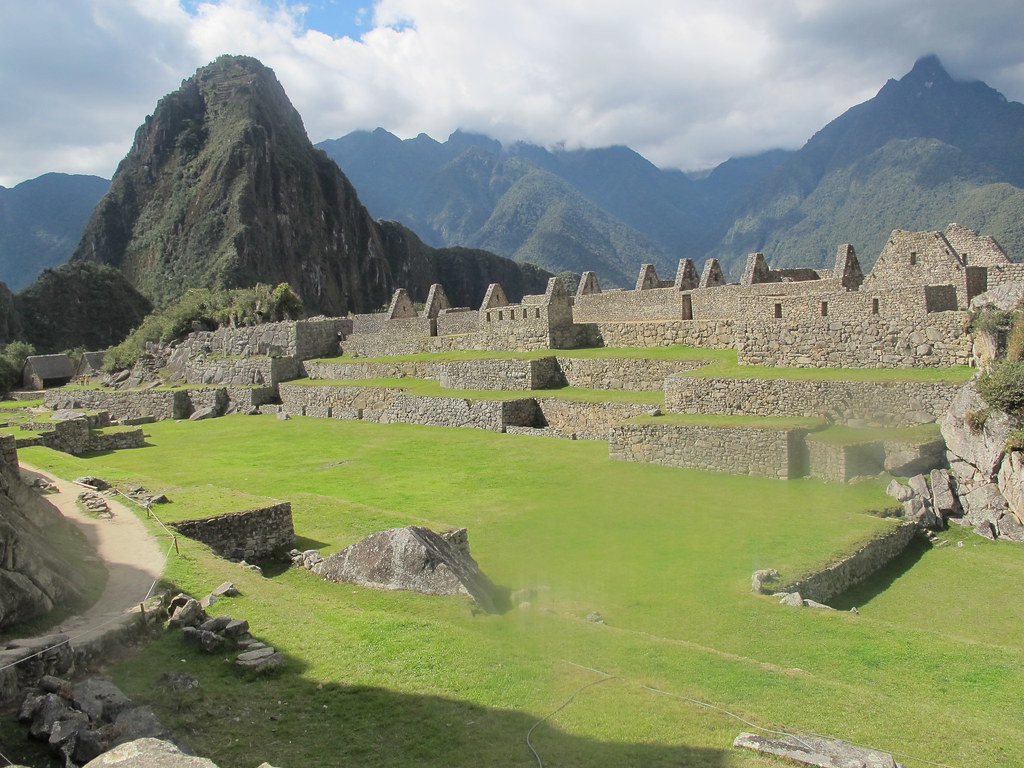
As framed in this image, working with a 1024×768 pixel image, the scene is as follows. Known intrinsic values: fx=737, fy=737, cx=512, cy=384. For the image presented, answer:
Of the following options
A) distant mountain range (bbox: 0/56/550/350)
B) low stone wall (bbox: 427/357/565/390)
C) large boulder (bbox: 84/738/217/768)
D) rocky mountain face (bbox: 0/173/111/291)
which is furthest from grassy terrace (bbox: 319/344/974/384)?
rocky mountain face (bbox: 0/173/111/291)

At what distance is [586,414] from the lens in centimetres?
2141

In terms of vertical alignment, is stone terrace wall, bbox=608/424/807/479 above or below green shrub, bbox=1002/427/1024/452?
below

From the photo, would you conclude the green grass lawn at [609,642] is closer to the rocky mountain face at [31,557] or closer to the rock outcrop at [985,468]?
the rock outcrop at [985,468]

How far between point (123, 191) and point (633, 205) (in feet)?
409

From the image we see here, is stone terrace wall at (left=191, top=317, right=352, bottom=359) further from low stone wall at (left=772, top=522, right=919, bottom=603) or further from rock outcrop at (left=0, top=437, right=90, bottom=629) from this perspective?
low stone wall at (left=772, top=522, right=919, bottom=603)

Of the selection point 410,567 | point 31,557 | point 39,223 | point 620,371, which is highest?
point 39,223

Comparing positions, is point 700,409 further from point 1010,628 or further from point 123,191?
point 123,191

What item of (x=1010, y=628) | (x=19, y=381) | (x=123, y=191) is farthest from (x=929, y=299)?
(x=123, y=191)

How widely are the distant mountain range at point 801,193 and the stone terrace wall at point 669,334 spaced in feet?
66.3

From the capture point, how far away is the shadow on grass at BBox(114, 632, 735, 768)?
4.88 m

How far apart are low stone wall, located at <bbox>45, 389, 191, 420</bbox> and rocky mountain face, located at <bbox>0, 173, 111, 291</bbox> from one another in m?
144

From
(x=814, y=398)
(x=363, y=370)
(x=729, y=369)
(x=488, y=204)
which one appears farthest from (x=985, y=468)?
(x=488, y=204)

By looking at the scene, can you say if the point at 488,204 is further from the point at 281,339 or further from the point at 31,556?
the point at 31,556

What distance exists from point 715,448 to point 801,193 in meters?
69.8
